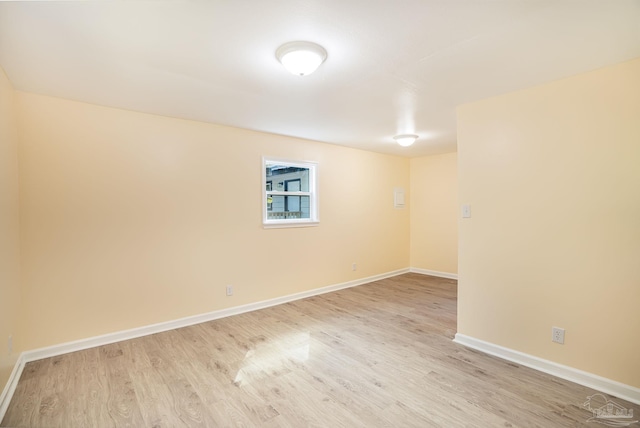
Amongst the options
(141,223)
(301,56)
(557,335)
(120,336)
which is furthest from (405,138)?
(120,336)

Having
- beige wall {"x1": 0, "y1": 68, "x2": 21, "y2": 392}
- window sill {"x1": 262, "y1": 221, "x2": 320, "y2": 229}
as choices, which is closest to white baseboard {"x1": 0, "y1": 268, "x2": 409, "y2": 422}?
beige wall {"x1": 0, "y1": 68, "x2": 21, "y2": 392}

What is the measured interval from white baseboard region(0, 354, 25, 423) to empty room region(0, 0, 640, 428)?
3 cm

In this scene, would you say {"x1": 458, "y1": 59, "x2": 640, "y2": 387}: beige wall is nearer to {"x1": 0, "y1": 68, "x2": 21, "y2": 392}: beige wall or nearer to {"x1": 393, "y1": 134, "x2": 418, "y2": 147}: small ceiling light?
{"x1": 393, "y1": 134, "x2": 418, "y2": 147}: small ceiling light

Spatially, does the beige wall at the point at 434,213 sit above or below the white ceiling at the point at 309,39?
below

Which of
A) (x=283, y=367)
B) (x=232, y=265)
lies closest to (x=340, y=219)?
(x=232, y=265)

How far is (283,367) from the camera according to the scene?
250 cm

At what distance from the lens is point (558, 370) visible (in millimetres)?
2352

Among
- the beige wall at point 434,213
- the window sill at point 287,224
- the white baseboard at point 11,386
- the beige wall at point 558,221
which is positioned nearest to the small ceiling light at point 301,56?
the beige wall at point 558,221

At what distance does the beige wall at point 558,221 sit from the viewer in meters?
2.09

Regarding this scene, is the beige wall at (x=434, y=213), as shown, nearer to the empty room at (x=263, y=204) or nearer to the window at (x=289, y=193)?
the empty room at (x=263, y=204)

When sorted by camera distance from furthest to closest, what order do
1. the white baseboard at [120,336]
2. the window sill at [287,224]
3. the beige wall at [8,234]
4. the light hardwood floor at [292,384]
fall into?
1. the window sill at [287,224]
2. the white baseboard at [120,336]
3. the beige wall at [8,234]
4. the light hardwood floor at [292,384]

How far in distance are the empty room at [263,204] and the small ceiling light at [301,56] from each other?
1 cm

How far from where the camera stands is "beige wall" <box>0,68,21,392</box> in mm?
2049

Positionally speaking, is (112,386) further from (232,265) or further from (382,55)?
(382,55)
